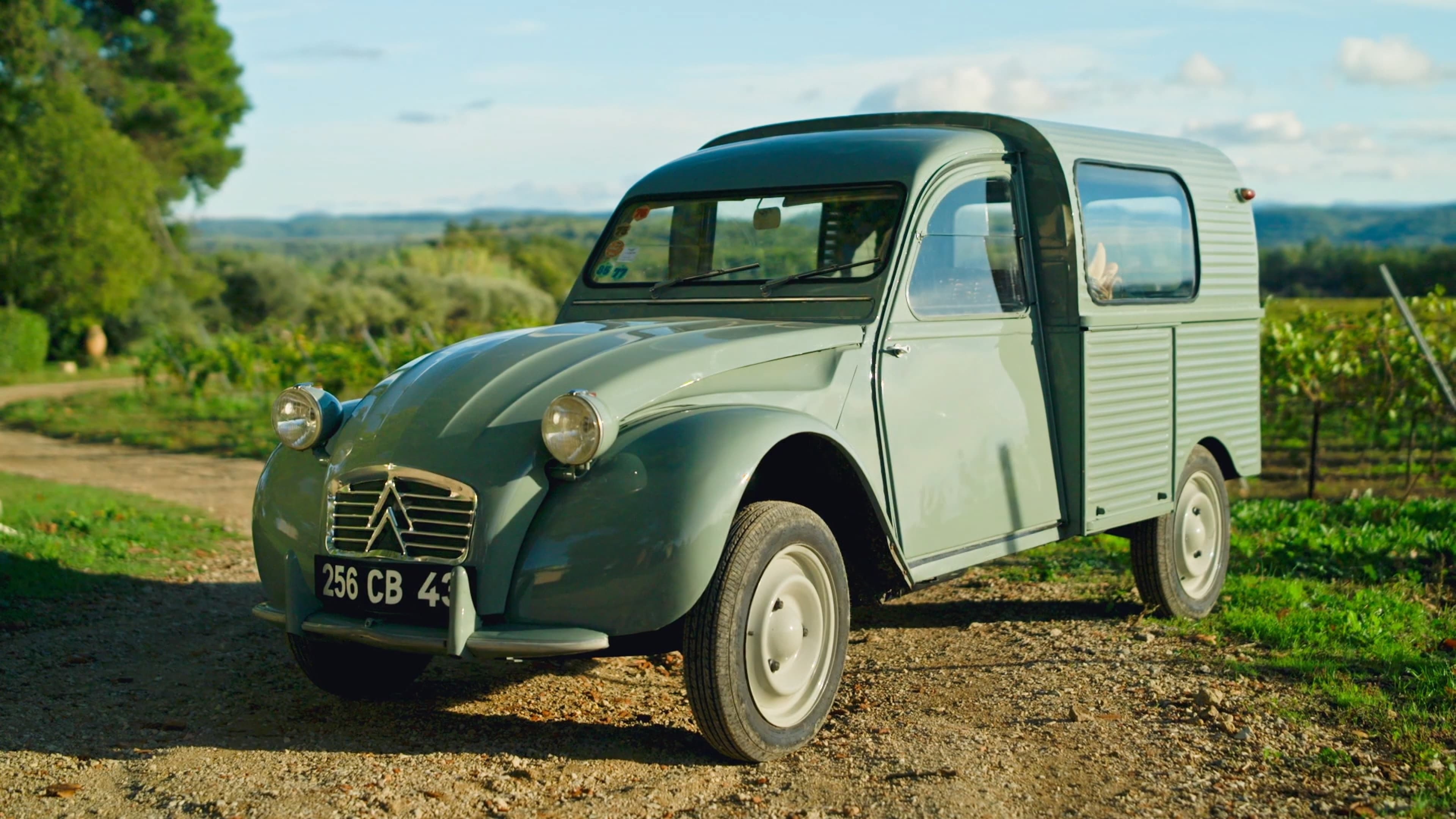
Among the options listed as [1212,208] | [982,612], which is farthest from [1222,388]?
[982,612]

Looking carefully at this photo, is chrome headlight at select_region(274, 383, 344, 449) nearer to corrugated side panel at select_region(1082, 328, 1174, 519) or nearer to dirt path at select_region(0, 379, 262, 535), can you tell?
corrugated side panel at select_region(1082, 328, 1174, 519)

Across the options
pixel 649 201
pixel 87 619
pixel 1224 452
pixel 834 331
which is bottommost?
pixel 87 619

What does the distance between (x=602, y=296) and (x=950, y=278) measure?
154 cm

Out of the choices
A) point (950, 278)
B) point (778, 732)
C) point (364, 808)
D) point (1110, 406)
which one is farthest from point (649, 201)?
point (364, 808)

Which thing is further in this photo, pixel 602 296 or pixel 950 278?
pixel 602 296

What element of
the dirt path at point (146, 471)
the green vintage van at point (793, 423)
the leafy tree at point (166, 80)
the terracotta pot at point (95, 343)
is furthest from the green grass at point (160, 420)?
the leafy tree at point (166, 80)

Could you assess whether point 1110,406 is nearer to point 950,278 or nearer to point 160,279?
point 950,278

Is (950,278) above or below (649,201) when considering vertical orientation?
below

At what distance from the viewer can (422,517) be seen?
169 inches

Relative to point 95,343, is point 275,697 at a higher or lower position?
lower

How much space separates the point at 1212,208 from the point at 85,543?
6.85m

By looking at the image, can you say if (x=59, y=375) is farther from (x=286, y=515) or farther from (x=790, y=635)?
(x=790, y=635)

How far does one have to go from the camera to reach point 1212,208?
6773 mm

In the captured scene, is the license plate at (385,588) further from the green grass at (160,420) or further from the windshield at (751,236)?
the green grass at (160,420)
